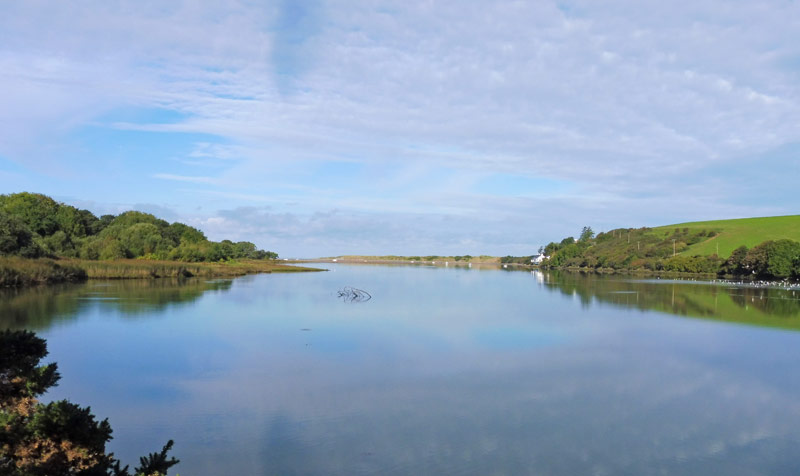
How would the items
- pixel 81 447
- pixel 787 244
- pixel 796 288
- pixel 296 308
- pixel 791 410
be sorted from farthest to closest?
pixel 787 244 < pixel 796 288 < pixel 296 308 < pixel 791 410 < pixel 81 447

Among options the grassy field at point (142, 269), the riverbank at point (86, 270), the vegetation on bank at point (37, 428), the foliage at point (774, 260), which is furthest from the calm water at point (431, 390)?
the foliage at point (774, 260)

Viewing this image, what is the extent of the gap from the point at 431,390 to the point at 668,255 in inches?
3560

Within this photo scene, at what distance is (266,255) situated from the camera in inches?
4301

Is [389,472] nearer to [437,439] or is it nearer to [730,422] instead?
[437,439]

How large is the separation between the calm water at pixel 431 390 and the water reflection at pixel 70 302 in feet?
0.84

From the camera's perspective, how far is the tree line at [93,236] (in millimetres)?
51750

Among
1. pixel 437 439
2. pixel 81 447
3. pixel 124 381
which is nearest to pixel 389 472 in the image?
pixel 437 439

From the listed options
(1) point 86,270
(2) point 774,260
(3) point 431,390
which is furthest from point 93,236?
(2) point 774,260

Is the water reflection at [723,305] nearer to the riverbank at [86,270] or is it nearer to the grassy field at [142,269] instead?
the riverbank at [86,270]

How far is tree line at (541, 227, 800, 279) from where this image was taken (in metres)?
57.1

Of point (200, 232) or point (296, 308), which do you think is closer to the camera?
point (296, 308)

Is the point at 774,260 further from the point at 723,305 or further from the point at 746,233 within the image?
the point at 723,305

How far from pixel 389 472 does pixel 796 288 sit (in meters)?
51.1

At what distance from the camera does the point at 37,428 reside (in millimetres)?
4113
